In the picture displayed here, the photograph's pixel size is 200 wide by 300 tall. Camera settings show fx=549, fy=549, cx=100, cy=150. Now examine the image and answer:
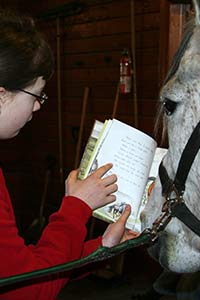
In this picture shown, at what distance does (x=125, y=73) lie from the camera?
3.52m

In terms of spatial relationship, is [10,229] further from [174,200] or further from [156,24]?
[156,24]

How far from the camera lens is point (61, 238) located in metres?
1.32

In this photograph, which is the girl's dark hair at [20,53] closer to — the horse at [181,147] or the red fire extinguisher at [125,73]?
the horse at [181,147]

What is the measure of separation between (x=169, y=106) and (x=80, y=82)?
306cm

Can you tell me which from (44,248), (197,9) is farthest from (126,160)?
(197,9)

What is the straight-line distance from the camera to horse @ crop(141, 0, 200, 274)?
123 cm

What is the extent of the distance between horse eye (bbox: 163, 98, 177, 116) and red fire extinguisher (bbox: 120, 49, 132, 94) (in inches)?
88.0

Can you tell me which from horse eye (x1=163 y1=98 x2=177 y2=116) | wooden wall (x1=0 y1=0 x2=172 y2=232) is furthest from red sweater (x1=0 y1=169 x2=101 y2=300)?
wooden wall (x1=0 y1=0 x2=172 y2=232)

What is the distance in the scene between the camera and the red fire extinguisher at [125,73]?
350 cm

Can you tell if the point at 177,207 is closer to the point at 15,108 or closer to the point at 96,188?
the point at 96,188

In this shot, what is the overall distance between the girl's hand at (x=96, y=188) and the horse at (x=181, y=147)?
4.8 inches

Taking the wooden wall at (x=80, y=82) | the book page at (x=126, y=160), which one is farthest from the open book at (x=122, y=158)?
the wooden wall at (x=80, y=82)

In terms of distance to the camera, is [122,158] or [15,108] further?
[122,158]

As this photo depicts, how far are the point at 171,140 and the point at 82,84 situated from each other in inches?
118
